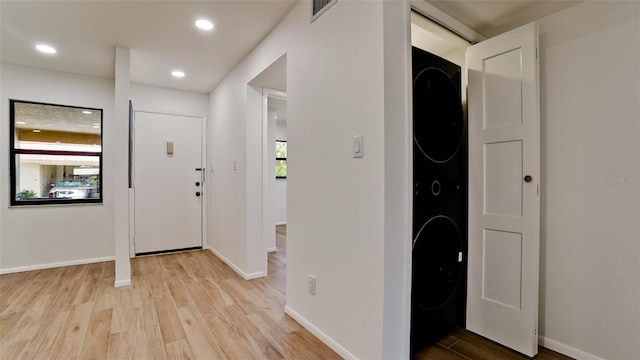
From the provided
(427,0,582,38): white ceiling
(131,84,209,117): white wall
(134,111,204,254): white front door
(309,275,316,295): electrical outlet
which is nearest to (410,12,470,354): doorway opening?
(427,0,582,38): white ceiling

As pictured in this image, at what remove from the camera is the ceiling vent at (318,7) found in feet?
6.30

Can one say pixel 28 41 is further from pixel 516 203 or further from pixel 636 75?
pixel 636 75

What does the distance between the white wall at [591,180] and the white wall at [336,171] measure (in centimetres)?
125

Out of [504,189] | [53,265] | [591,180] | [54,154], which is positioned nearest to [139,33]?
[54,154]

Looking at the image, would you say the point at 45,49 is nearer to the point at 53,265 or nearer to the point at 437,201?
the point at 53,265

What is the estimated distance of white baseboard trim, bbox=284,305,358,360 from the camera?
177 centimetres

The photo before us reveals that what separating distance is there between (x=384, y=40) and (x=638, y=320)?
2.02 m

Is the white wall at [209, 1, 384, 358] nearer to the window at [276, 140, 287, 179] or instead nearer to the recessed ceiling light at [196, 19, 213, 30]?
the recessed ceiling light at [196, 19, 213, 30]

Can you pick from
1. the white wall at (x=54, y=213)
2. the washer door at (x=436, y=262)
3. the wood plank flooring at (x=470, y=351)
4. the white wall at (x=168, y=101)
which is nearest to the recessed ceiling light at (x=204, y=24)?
the white wall at (x=168, y=101)

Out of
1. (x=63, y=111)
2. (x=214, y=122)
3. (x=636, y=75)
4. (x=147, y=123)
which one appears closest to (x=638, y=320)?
(x=636, y=75)

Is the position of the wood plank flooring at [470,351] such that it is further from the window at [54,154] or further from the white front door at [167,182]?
the window at [54,154]

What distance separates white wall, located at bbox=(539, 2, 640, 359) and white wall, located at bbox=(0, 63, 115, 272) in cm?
469

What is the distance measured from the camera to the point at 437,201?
1.91 meters

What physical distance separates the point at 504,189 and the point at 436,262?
0.66 m
